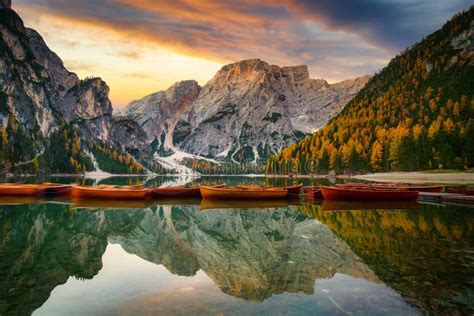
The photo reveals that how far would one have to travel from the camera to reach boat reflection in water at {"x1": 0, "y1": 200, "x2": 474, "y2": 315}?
1169 centimetres

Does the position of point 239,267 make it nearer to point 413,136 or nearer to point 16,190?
point 16,190

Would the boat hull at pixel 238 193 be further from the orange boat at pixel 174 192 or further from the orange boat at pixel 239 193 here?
the orange boat at pixel 174 192

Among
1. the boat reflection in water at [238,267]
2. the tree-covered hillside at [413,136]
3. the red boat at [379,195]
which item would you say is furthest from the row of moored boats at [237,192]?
the tree-covered hillside at [413,136]

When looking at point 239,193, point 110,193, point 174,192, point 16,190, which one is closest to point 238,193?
point 239,193

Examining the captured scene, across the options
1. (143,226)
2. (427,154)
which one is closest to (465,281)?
(143,226)

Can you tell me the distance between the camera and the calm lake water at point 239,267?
38.1ft

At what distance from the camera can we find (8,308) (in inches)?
433

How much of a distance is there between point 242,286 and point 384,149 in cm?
14659

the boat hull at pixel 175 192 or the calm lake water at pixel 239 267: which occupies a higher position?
the calm lake water at pixel 239 267

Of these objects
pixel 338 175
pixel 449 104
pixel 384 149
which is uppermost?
pixel 449 104

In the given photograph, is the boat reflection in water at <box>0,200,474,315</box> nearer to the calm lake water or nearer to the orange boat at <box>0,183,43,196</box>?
the calm lake water

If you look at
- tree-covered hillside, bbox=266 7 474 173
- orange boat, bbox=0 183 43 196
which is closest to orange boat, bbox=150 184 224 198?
orange boat, bbox=0 183 43 196

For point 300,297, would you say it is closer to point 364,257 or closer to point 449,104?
point 364,257

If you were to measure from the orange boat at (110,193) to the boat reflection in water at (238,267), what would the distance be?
815 inches
